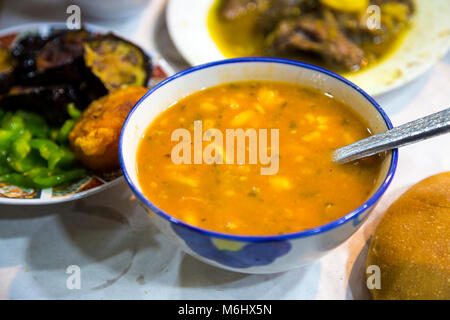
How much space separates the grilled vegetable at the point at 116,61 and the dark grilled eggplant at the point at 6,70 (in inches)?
16.7

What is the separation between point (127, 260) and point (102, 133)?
0.59 m

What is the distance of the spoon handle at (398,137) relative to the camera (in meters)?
1.57

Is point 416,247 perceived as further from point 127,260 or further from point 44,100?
point 44,100

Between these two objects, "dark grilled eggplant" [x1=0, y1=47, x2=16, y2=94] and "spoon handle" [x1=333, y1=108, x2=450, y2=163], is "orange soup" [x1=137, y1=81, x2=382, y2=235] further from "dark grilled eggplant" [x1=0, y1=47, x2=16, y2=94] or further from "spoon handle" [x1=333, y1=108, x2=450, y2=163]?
"dark grilled eggplant" [x1=0, y1=47, x2=16, y2=94]

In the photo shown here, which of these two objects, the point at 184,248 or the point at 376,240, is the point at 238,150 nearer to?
the point at 184,248

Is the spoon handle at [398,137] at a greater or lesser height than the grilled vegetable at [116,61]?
lesser

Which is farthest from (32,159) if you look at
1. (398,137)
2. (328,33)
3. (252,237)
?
(328,33)

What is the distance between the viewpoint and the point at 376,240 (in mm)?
2023

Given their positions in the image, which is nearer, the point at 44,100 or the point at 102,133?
the point at 102,133

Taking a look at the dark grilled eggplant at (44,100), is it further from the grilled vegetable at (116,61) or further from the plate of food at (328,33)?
the plate of food at (328,33)

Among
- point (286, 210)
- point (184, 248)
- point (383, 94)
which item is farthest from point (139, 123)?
point (383, 94)

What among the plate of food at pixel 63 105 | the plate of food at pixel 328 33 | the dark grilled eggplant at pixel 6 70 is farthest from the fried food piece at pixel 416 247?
the dark grilled eggplant at pixel 6 70

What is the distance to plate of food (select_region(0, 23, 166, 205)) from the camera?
7.31ft

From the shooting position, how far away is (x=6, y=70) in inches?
105
